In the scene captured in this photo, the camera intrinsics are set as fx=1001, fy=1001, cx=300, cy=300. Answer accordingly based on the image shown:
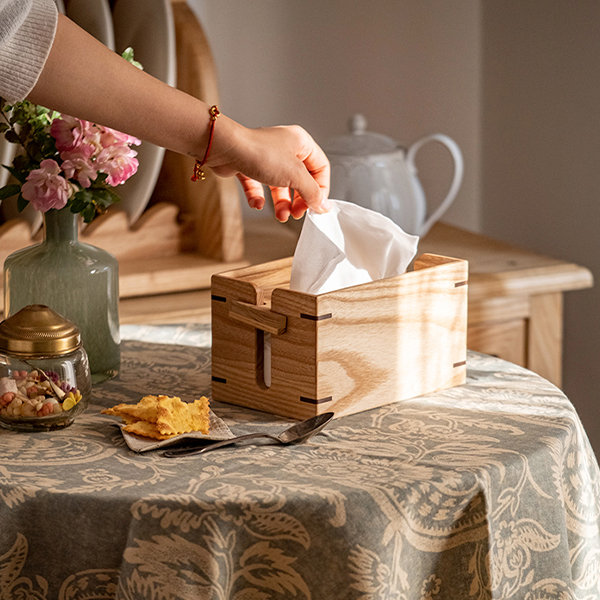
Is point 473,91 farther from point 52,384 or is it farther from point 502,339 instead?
point 52,384

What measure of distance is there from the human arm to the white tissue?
0.11 ft

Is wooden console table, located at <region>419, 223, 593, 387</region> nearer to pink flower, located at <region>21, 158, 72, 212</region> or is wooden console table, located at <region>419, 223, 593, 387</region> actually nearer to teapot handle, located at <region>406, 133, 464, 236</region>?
teapot handle, located at <region>406, 133, 464, 236</region>

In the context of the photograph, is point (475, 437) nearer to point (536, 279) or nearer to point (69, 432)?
point (69, 432)

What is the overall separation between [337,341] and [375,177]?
89 cm

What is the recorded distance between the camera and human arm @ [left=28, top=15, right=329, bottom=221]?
3.19 feet

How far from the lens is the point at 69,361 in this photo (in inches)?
39.2

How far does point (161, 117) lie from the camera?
1032mm

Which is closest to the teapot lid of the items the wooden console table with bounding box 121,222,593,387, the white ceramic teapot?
the white ceramic teapot

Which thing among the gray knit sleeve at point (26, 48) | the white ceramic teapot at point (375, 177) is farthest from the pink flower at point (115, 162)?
the white ceramic teapot at point (375, 177)

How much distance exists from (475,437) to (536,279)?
0.87 metres

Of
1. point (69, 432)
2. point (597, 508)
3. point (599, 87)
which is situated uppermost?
point (599, 87)

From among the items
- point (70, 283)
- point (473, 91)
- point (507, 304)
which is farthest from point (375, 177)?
point (70, 283)

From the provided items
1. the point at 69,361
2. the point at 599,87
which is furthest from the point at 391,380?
the point at 599,87

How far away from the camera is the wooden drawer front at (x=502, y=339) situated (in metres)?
1.78
